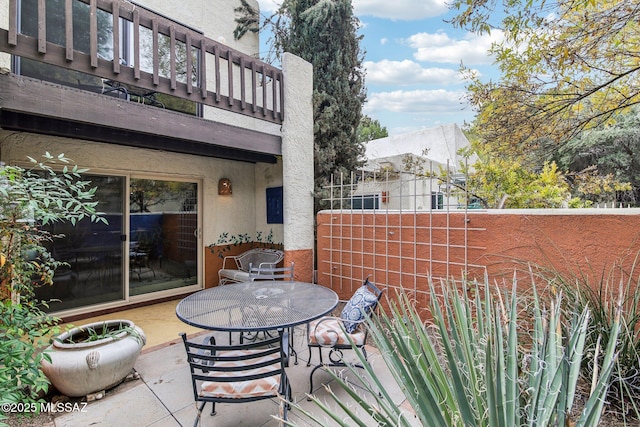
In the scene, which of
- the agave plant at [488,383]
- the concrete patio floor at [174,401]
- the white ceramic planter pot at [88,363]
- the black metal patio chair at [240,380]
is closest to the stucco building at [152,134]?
the concrete patio floor at [174,401]

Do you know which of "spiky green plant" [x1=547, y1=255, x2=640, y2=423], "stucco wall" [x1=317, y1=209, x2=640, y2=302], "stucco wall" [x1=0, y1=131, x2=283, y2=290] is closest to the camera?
"spiky green plant" [x1=547, y1=255, x2=640, y2=423]

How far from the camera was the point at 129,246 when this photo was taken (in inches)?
211

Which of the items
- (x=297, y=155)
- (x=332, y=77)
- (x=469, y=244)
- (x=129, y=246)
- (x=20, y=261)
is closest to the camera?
(x=20, y=261)

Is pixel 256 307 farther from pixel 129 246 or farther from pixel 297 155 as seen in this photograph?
pixel 129 246

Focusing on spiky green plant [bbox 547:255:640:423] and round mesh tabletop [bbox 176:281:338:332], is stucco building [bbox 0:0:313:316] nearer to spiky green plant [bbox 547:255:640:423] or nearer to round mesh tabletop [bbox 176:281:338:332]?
round mesh tabletop [bbox 176:281:338:332]

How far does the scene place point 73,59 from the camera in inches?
123

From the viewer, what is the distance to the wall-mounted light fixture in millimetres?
6445

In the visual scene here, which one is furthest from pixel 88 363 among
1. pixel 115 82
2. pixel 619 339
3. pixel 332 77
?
pixel 332 77

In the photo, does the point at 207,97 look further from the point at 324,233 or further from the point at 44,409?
the point at 44,409

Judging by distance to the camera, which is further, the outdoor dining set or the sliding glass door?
the sliding glass door

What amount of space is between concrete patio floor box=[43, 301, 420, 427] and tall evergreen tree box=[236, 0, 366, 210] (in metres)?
3.24

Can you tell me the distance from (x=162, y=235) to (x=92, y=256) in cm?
117

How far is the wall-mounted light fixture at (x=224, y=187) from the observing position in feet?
21.1

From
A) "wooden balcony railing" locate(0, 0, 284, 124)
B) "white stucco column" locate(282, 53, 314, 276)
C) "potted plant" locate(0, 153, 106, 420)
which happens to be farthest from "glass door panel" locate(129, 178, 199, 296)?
"potted plant" locate(0, 153, 106, 420)
